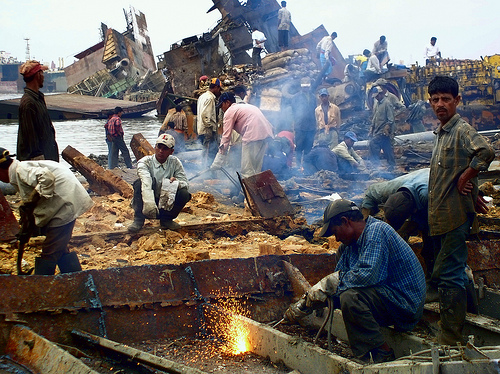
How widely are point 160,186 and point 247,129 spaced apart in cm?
240

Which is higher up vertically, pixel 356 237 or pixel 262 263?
pixel 356 237

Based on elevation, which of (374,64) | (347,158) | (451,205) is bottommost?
(347,158)

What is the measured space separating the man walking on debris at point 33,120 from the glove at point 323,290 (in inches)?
137

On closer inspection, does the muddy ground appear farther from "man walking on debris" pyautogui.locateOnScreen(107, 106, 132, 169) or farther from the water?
the water

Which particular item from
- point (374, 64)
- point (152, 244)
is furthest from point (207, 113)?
point (374, 64)

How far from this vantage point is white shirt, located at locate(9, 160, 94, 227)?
4039mm

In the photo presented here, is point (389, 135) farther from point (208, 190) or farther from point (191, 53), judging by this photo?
point (191, 53)

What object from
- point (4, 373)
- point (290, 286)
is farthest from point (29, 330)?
point (290, 286)

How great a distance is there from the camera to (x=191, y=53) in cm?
1653

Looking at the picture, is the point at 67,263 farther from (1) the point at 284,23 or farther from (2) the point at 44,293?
(1) the point at 284,23

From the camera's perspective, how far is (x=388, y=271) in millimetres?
3320

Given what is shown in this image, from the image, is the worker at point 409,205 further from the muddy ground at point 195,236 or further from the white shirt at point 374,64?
the white shirt at point 374,64

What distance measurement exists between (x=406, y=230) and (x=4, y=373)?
3458 mm

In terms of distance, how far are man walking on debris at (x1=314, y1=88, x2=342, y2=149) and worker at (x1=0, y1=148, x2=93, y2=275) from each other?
24.9ft
